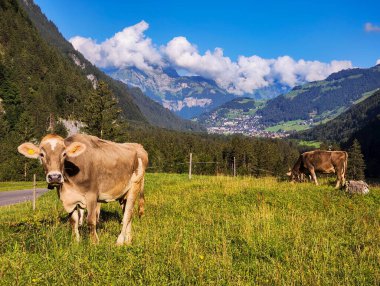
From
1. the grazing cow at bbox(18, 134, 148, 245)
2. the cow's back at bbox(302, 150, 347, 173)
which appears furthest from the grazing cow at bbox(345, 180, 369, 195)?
the grazing cow at bbox(18, 134, 148, 245)

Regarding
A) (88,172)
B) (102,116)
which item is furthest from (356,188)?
(102,116)

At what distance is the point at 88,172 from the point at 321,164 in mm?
19043

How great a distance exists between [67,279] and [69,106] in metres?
156

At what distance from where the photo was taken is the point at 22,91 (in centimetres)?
12331

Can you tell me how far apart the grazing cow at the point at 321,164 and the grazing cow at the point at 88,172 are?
16244 millimetres

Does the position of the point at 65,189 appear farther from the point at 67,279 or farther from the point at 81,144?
the point at 67,279

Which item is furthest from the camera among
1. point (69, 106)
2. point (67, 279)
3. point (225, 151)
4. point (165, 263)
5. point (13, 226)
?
point (69, 106)

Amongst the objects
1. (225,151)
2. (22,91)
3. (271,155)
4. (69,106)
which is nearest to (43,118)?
(22,91)

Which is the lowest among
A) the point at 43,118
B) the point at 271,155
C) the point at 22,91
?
the point at 271,155

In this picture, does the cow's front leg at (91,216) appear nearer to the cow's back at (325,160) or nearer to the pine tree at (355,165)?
the cow's back at (325,160)

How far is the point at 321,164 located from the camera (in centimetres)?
2266

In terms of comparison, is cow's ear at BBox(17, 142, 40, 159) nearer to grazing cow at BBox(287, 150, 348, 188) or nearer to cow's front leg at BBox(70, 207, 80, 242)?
cow's front leg at BBox(70, 207, 80, 242)

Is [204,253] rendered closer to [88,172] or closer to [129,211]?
[129,211]

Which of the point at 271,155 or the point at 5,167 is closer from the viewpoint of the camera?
the point at 5,167
